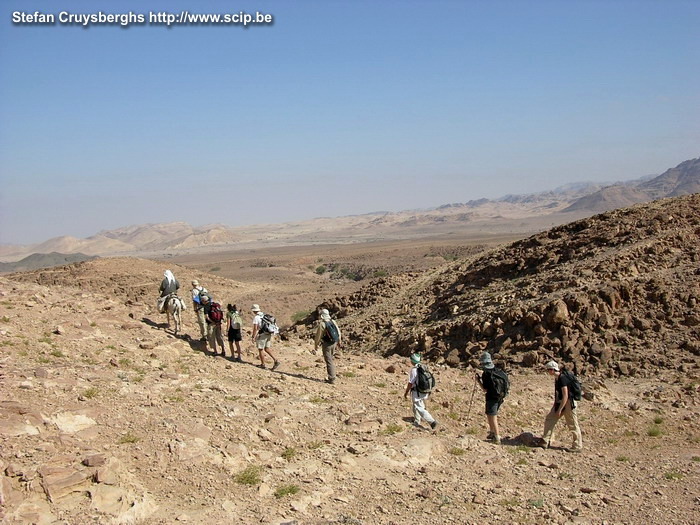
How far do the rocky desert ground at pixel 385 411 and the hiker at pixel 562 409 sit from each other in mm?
241

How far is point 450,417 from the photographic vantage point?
10.4 metres

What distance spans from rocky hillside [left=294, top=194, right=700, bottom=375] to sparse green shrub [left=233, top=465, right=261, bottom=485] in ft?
27.4

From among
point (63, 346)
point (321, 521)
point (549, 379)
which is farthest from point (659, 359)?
point (63, 346)

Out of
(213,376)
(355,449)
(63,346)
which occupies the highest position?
(63,346)

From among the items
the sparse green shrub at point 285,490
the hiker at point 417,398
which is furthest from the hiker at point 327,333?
the sparse green shrub at point 285,490

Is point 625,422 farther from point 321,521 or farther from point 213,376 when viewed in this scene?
point 213,376

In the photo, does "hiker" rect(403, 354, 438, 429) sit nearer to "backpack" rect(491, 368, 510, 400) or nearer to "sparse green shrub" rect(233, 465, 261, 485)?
"backpack" rect(491, 368, 510, 400)

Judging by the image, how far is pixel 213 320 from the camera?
11883 millimetres

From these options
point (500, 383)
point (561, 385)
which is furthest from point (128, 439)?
point (561, 385)

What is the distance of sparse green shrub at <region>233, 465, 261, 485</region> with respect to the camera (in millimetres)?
7102

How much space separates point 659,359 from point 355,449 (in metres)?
8.61

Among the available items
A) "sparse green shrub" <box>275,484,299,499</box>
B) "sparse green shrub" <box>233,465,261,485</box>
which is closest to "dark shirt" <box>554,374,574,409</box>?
"sparse green shrub" <box>275,484,299,499</box>

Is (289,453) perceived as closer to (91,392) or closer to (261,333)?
(91,392)

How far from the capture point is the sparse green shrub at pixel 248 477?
23.3ft
